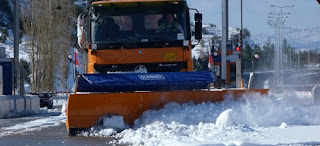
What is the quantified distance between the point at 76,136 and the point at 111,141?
1.45 m

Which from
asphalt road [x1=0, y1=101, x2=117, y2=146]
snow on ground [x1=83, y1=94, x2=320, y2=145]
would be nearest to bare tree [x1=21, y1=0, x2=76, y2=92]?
asphalt road [x1=0, y1=101, x2=117, y2=146]

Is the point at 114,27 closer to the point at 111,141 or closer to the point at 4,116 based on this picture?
the point at 111,141

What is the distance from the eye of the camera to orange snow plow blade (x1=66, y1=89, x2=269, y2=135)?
13.4 meters

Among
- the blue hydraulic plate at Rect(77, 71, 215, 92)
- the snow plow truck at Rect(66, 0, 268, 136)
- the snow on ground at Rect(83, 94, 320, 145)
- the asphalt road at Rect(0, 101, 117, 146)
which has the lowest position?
the asphalt road at Rect(0, 101, 117, 146)

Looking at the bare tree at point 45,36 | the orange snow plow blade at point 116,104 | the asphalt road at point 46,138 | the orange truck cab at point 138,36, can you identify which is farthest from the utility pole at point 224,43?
the bare tree at point 45,36

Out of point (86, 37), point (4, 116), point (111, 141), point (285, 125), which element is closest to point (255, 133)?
point (285, 125)

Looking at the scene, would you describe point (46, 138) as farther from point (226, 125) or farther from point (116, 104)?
point (226, 125)

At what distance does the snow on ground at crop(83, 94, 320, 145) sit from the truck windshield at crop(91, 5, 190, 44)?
206 centimetres

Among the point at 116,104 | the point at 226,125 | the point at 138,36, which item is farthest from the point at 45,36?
the point at 226,125

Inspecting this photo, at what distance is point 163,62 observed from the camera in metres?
15.1

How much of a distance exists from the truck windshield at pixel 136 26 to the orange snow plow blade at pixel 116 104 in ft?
5.87

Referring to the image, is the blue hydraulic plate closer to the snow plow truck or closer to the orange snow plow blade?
the snow plow truck

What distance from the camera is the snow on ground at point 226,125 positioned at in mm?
11547

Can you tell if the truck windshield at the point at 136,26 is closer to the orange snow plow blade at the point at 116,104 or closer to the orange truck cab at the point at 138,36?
the orange truck cab at the point at 138,36
